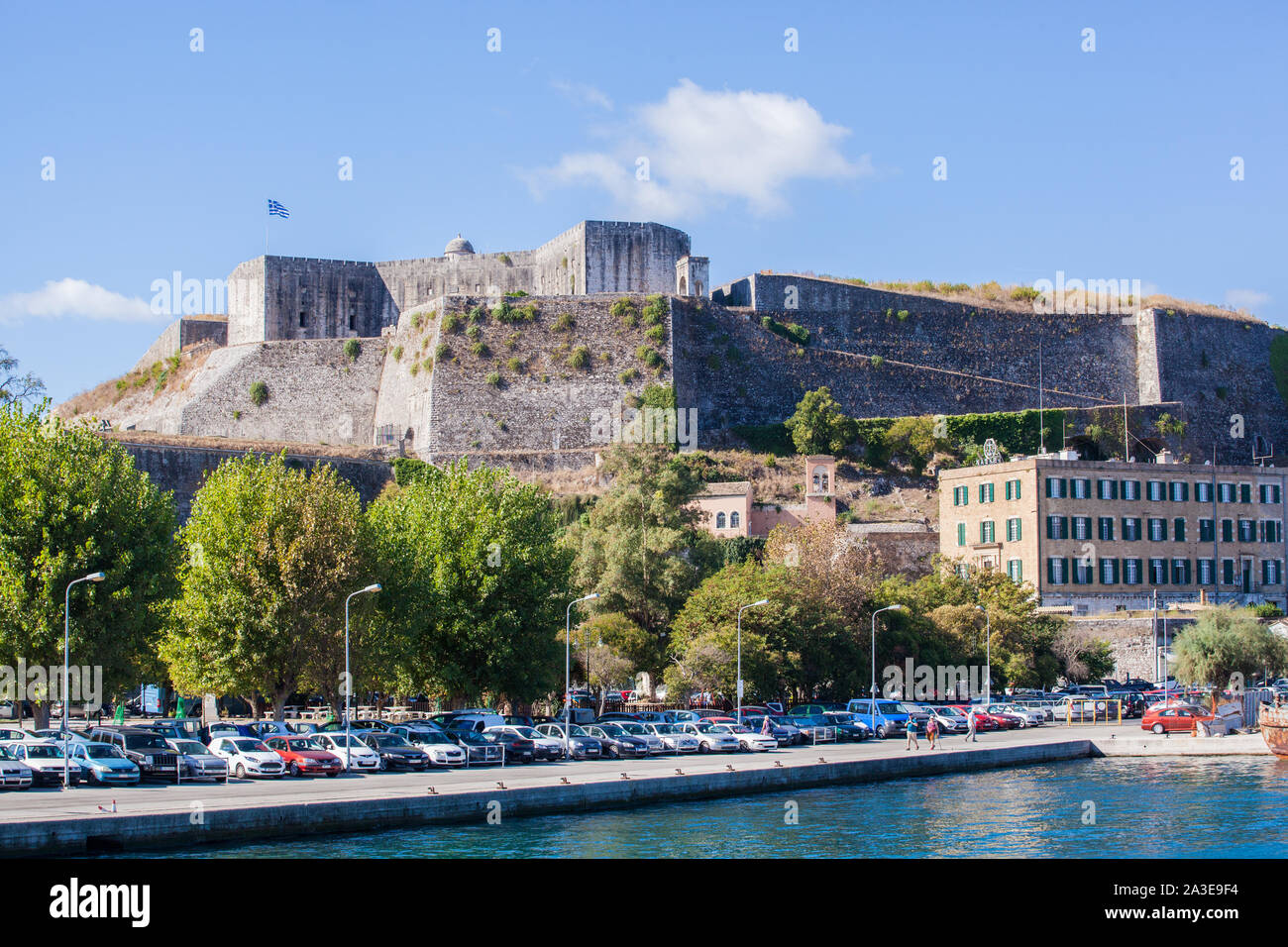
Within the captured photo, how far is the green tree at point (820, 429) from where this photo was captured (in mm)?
81312

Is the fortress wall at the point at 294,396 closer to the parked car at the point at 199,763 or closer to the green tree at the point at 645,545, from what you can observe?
the green tree at the point at 645,545

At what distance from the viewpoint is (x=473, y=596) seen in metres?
46.4

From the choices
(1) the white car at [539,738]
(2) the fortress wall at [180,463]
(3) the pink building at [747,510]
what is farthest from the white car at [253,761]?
(3) the pink building at [747,510]

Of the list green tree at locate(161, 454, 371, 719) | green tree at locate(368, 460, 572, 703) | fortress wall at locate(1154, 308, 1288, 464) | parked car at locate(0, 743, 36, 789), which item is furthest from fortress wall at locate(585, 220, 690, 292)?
parked car at locate(0, 743, 36, 789)

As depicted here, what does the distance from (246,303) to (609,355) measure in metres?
25.9

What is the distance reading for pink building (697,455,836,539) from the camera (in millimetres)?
72250

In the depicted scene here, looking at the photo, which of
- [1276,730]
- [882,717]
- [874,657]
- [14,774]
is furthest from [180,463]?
[1276,730]

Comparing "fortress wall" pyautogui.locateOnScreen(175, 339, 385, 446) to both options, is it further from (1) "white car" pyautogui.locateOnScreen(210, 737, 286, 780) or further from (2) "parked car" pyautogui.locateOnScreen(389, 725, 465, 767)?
(1) "white car" pyautogui.locateOnScreen(210, 737, 286, 780)

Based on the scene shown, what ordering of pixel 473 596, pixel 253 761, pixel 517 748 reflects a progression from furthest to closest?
pixel 473 596, pixel 517 748, pixel 253 761

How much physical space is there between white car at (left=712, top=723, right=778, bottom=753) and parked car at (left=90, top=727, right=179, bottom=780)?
16.6m

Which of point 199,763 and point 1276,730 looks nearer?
point 199,763

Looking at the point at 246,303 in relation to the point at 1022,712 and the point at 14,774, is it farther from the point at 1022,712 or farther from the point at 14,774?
the point at 14,774

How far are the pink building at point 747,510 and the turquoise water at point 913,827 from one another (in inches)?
1291
